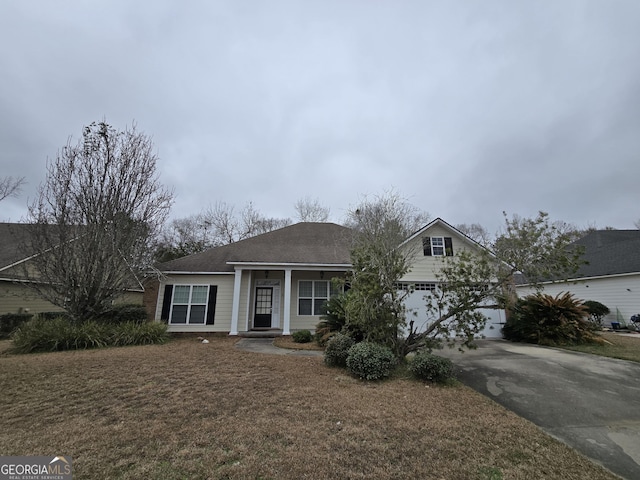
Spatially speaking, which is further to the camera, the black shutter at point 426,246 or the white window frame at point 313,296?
Result: the black shutter at point 426,246

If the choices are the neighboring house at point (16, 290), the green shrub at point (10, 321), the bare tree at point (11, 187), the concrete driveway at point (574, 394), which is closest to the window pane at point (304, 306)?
the concrete driveway at point (574, 394)

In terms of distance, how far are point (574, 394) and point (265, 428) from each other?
546 cm

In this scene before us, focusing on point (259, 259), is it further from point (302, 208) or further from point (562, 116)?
point (562, 116)

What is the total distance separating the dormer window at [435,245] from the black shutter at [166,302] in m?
12.1

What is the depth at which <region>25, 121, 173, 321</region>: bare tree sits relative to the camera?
9.68 metres

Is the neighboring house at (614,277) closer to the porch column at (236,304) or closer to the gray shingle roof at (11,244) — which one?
the porch column at (236,304)

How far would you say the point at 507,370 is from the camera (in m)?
6.48

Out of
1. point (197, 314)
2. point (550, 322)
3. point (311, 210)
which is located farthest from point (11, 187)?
point (550, 322)

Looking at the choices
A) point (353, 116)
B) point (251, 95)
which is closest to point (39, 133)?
point (251, 95)

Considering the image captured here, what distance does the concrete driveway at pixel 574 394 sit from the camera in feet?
11.0

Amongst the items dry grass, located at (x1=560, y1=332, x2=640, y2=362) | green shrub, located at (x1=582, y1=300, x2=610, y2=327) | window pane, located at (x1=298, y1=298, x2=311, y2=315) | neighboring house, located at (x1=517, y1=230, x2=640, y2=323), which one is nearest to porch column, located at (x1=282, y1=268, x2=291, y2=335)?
window pane, located at (x1=298, y1=298, x2=311, y2=315)

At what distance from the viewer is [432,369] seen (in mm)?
5508

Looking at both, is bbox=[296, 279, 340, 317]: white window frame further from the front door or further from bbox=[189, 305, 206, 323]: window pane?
bbox=[189, 305, 206, 323]: window pane

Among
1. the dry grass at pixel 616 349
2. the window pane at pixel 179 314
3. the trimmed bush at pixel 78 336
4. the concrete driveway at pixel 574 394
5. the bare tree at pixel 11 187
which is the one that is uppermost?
the bare tree at pixel 11 187
